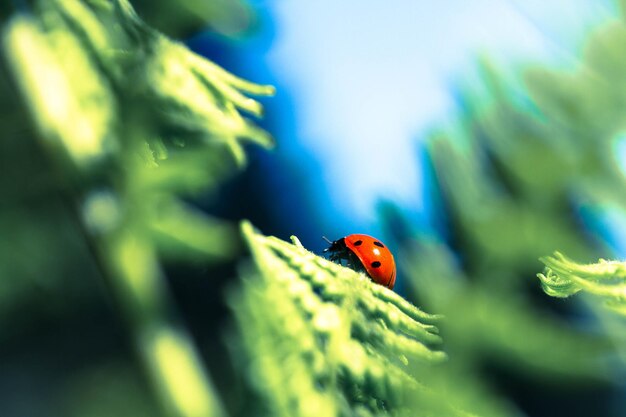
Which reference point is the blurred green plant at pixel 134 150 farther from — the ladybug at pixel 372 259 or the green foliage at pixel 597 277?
the ladybug at pixel 372 259

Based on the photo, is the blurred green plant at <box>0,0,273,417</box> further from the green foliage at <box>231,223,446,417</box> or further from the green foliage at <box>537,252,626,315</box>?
the green foliage at <box>537,252,626,315</box>

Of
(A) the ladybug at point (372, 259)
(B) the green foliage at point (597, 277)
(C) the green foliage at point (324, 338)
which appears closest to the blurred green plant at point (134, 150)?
(C) the green foliage at point (324, 338)

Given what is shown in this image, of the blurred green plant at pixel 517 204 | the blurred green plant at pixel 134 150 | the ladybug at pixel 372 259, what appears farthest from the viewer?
the ladybug at pixel 372 259

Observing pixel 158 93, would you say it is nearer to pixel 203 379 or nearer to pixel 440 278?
pixel 203 379

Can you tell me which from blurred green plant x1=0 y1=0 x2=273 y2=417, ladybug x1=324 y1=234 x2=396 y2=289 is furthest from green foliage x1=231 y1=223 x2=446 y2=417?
ladybug x1=324 y1=234 x2=396 y2=289

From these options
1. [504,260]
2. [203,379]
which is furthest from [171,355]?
[504,260]

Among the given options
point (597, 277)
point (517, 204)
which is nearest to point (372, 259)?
point (517, 204)

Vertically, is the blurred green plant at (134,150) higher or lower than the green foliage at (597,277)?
lower
